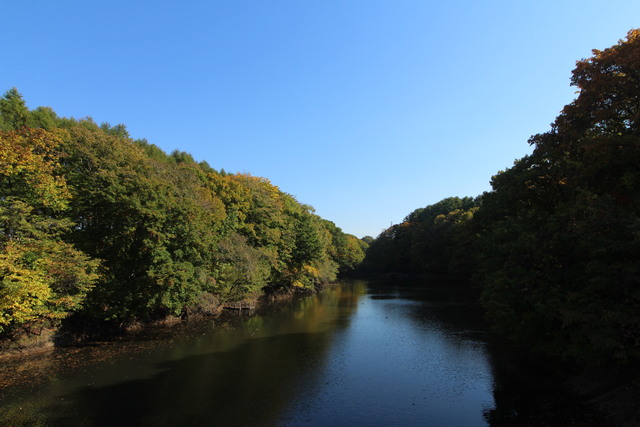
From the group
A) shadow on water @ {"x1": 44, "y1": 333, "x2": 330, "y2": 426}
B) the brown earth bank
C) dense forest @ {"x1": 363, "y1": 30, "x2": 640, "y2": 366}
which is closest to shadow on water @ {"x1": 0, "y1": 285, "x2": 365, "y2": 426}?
shadow on water @ {"x1": 44, "y1": 333, "x2": 330, "y2": 426}

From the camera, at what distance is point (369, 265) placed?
10919 centimetres

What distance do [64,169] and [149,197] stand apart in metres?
5.29

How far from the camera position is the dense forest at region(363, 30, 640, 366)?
10.6 m

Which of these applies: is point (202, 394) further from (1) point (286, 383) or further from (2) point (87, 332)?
(2) point (87, 332)

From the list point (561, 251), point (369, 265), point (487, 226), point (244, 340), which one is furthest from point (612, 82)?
point (369, 265)

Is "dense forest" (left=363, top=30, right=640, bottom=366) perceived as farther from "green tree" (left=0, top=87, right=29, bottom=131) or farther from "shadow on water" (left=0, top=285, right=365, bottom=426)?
"green tree" (left=0, top=87, right=29, bottom=131)

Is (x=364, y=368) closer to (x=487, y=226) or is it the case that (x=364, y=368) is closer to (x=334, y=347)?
(x=334, y=347)

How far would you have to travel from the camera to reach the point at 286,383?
16.7 m

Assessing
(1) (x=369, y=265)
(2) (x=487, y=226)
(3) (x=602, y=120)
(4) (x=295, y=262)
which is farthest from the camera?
(1) (x=369, y=265)

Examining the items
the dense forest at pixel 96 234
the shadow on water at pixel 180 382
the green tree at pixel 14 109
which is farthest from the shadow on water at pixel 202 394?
the green tree at pixel 14 109

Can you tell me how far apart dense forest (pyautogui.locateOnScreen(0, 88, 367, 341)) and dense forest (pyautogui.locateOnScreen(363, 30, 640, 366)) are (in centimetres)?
2018

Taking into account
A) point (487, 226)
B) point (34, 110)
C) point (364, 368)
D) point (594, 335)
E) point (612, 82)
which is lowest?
point (364, 368)

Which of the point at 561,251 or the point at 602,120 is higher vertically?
the point at 602,120

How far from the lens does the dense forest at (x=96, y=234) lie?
58.6 ft
